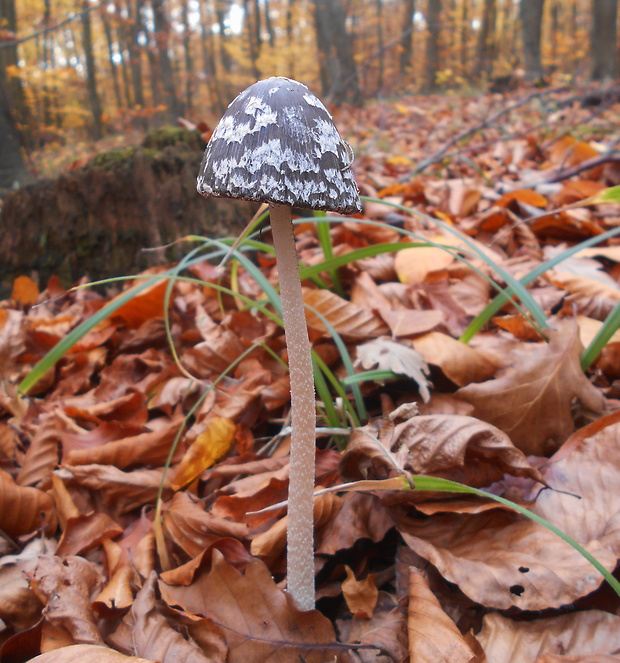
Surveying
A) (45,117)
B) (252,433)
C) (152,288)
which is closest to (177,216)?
(152,288)

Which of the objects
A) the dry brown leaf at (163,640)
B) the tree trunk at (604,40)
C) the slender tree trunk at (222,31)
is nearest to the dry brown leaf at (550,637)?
the dry brown leaf at (163,640)

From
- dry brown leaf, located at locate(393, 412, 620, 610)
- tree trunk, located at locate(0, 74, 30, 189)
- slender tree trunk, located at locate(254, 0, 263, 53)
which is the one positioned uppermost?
slender tree trunk, located at locate(254, 0, 263, 53)

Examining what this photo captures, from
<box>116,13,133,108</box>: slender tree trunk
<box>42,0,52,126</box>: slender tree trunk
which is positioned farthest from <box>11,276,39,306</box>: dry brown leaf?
<box>116,13,133,108</box>: slender tree trunk

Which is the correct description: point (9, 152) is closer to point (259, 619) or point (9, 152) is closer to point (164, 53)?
point (259, 619)

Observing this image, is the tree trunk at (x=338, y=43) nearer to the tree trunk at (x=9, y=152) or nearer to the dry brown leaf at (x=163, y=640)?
the tree trunk at (x=9, y=152)

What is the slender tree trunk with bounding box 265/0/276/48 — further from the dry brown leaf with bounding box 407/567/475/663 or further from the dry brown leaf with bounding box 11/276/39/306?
the dry brown leaf with bounding box 407/567/475/663
